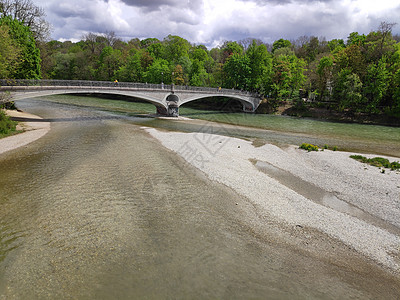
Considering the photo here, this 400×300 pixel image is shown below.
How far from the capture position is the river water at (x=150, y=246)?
8.07 metres

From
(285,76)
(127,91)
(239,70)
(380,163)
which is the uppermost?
(239,70)

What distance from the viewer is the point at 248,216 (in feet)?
40.5

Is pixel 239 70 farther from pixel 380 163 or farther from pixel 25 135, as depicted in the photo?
pixel 25 135

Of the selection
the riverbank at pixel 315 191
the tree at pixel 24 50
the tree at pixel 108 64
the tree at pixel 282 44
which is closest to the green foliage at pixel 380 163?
the riverbank at pixel 315 191

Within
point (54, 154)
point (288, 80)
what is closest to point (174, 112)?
point (54, 154)

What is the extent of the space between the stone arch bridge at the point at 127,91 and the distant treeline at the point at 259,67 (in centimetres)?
272

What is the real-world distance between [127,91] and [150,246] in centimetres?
3474

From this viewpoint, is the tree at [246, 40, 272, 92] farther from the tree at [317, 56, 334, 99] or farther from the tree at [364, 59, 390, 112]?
the tree at [364, 59, 390, 112]

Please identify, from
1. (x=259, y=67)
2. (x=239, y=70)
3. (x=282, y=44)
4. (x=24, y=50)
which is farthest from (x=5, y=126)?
(x=282, y=44)

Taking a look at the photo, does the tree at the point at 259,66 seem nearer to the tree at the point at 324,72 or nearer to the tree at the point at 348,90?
the tree at the point at 324,72

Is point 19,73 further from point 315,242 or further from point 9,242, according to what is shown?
point 315,242

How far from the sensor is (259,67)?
211 feet

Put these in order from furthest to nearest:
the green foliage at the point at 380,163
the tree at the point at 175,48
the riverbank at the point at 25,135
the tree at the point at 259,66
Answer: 1. the tree at the point at 175,48
2. the tree at the point at 259,66
3. the riverbank at the point at 25,135
4. the green foliage at the point at 380,163

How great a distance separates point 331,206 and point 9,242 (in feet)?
53.6
